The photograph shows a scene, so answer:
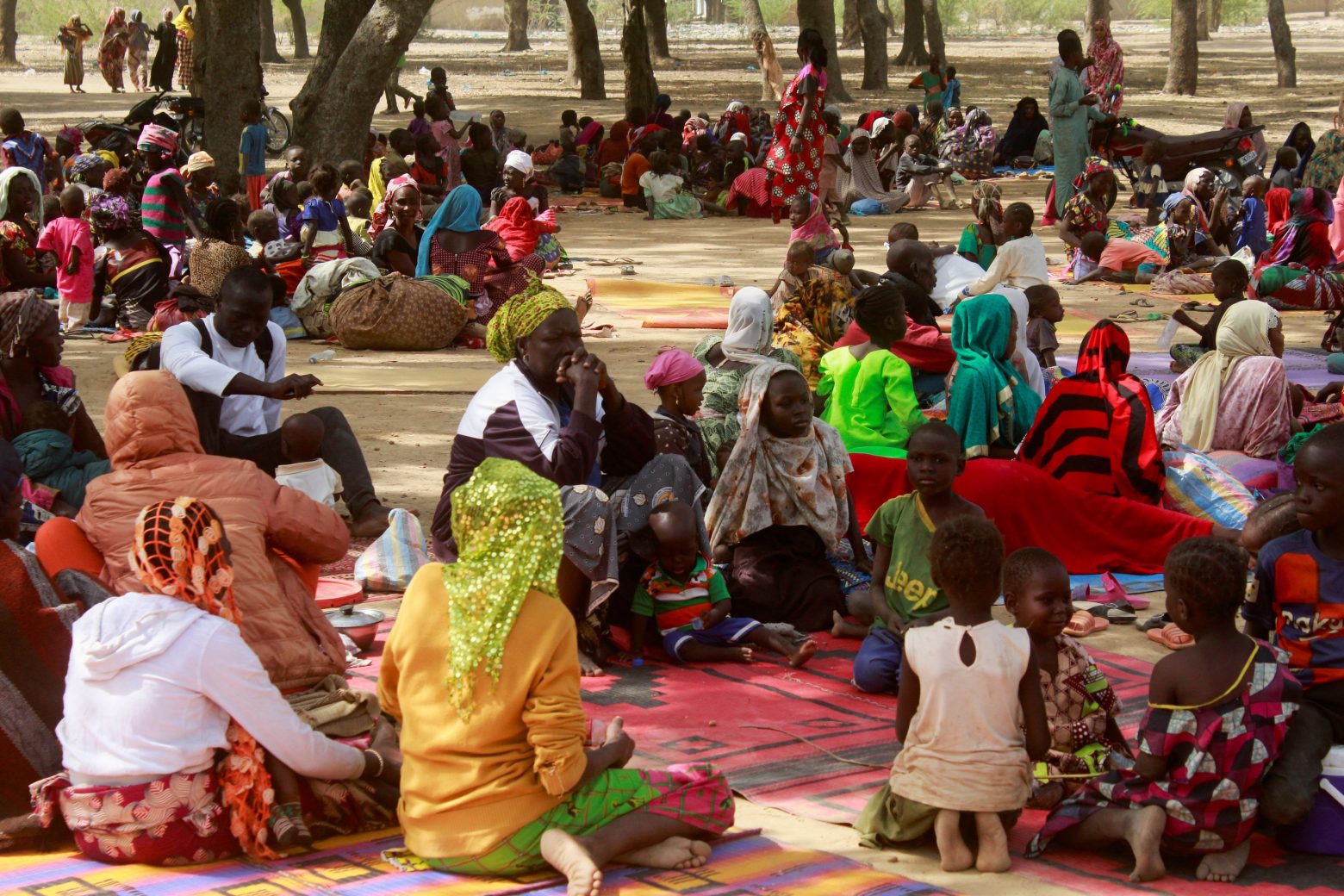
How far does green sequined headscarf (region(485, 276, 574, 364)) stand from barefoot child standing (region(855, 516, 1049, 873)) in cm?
186

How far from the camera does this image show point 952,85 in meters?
24.0

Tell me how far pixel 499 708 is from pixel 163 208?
920 centimetres

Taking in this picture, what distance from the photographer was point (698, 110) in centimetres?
2664

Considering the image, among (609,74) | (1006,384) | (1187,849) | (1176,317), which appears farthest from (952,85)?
(1187,849)

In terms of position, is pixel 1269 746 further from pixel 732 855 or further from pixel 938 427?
pixel 938 427

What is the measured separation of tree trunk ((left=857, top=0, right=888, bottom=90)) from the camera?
95.1 ft

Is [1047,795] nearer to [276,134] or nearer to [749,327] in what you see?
[749,327]

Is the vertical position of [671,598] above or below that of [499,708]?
below

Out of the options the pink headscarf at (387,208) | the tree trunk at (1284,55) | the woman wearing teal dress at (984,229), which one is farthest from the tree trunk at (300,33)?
the woman wearing teal dress at (984,229)

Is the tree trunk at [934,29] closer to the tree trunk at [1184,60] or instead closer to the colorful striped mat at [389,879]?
the tree trunk at [1184,60]

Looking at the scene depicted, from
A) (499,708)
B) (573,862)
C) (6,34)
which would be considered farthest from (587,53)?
(573,862)

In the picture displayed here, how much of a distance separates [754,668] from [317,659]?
1658 millimetres

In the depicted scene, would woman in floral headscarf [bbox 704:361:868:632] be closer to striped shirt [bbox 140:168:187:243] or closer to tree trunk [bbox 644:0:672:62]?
striped shirt [bbox 140:168:187:243]

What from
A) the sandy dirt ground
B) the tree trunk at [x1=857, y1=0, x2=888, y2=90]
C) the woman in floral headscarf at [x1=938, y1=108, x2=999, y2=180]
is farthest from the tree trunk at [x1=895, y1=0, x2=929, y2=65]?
the woman in floral headscarf at [x1=938, y1=108, x2=999, y2=180]
